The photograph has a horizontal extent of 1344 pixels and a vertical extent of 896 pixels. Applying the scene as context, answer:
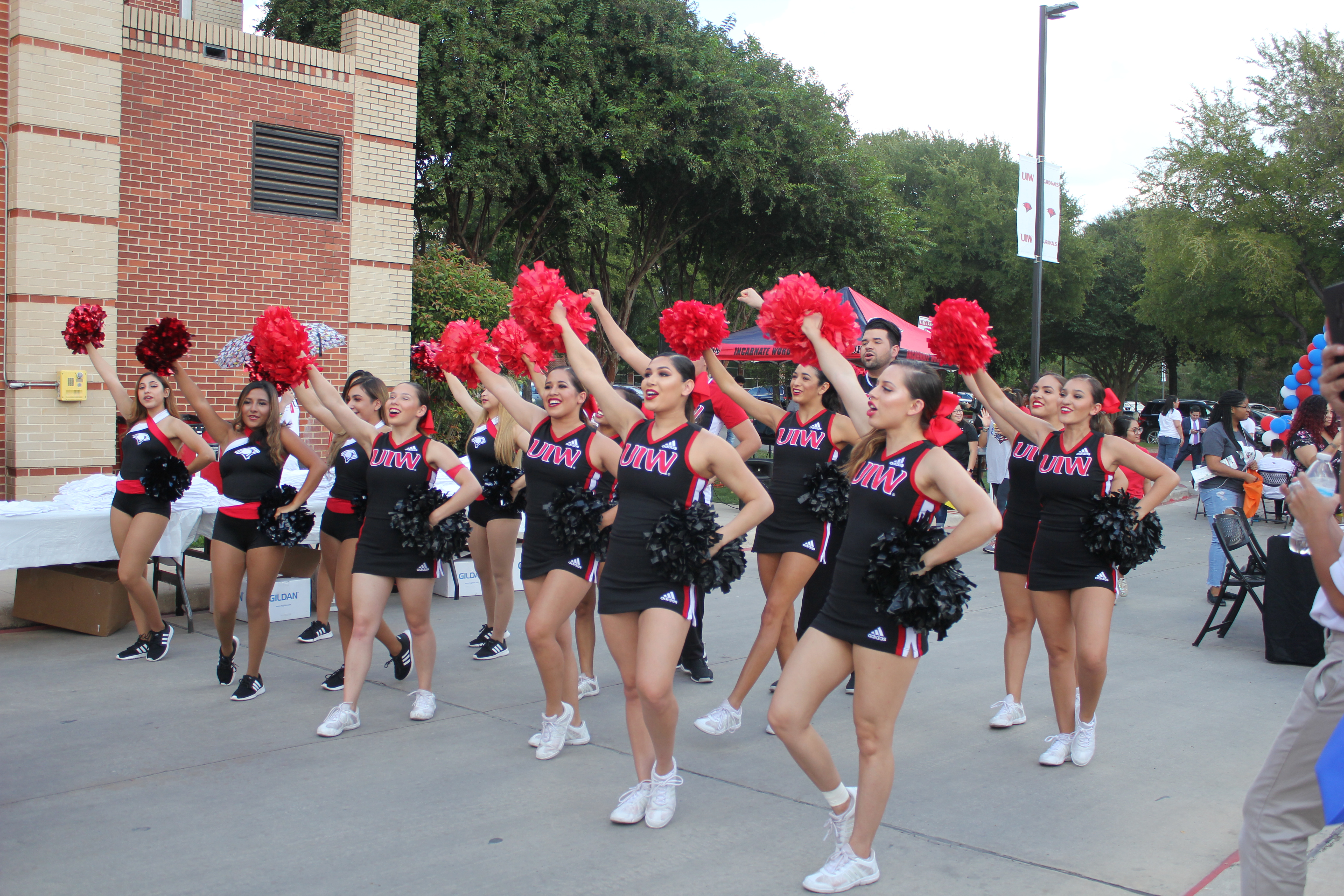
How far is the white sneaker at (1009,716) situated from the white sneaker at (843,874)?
2.17 metres

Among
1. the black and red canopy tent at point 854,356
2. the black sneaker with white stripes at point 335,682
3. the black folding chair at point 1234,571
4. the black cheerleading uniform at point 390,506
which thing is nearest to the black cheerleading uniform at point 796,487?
the black cheerleading uniform at point 390,506

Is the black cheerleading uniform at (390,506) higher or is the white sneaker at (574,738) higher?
the black cheerleading uniform at (390,506)

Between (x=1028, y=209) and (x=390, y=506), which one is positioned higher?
(x=1028, y=209)

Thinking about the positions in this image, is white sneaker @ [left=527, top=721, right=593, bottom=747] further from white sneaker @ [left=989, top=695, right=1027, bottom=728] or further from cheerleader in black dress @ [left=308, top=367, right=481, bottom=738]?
white sneaker @ [left=989, top=695, right=1027, bottom=728]

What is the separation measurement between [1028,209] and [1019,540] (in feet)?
36.3

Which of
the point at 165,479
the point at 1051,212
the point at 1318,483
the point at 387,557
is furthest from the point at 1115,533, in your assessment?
the point at 1051,212

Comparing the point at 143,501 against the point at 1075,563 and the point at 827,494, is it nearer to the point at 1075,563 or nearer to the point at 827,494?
the point at 827,494

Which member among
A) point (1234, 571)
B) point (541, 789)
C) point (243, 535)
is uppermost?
point (243, 535)

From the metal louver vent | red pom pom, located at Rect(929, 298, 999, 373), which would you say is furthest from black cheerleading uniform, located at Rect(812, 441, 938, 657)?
the metal louver vent

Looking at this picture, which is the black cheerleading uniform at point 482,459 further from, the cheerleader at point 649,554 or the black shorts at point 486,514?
the cheerleader at point 649,554

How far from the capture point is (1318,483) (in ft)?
10.3

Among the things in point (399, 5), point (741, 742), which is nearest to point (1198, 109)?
point (399, 5)

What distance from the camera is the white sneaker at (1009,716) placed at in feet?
18.5

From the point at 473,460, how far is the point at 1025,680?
4.02 m
